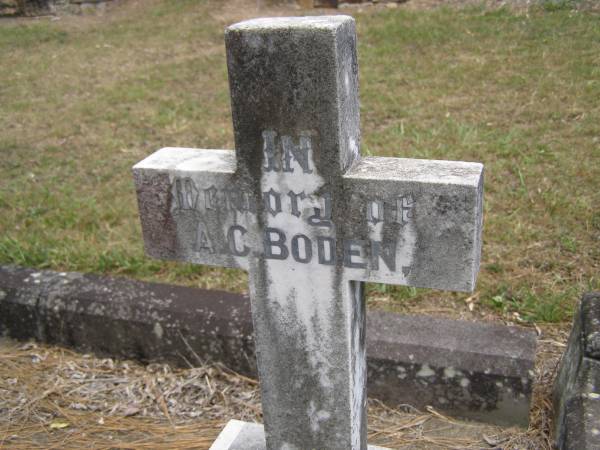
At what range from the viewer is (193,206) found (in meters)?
1.87

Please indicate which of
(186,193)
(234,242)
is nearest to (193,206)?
(186,193)

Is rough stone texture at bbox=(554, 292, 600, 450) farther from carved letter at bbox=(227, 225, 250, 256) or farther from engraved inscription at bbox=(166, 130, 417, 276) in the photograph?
carved letter at bbox=(227, 225, 250, 256)

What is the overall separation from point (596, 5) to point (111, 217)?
5.85 metres

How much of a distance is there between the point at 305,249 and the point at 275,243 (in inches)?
3.5

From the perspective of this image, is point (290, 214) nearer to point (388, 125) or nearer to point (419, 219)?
point (419, 219)

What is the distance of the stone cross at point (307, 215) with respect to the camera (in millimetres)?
1586

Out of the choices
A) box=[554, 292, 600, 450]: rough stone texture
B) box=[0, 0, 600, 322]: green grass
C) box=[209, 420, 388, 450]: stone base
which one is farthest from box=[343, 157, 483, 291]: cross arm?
box=[0, 0, 600, 322]: green grass

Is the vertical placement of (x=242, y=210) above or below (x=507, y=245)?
above

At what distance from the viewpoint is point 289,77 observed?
1.58 metres

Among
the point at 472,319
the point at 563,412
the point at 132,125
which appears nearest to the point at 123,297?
the point at 472,319

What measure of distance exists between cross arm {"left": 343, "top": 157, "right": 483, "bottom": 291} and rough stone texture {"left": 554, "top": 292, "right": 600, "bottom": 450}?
0.68 meters

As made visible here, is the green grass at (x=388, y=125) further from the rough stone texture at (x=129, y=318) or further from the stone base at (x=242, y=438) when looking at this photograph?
the stone base at (x=242, y=438)

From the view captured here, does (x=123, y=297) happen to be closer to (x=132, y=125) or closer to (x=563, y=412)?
(x=563, y=412)

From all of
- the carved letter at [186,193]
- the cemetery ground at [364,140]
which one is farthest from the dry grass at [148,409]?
the carved letter at [186,193]
